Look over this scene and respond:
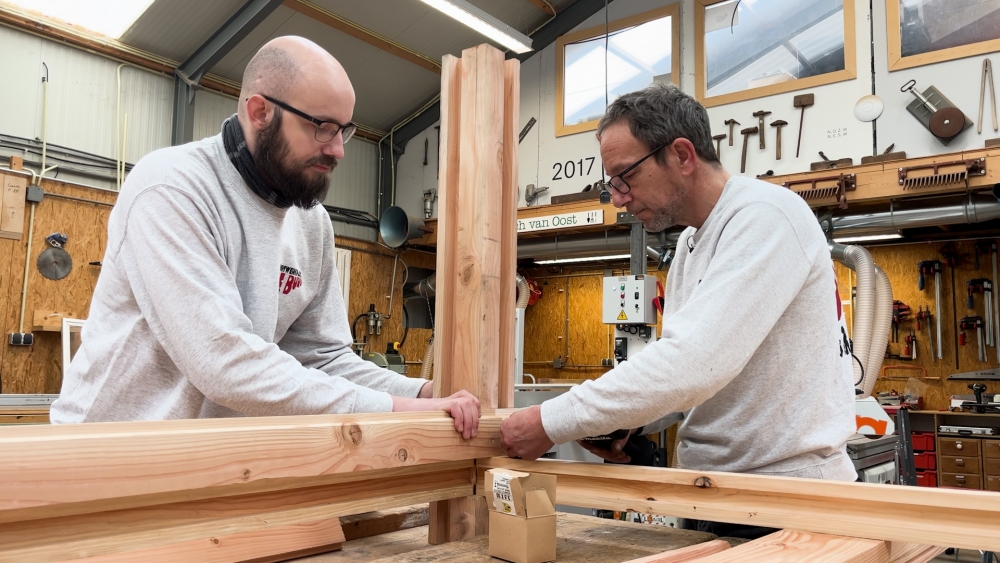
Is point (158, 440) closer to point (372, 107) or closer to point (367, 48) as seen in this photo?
point (367, 48)

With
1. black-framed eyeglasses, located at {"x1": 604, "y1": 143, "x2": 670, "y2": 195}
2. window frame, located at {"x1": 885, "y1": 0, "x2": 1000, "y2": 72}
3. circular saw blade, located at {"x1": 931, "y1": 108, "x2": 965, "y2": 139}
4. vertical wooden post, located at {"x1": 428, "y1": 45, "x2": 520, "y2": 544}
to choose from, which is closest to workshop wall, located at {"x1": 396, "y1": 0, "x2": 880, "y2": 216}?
window frame, located at {"x1": 885, "y1": 0, "x2": 1000, "y2": 72}

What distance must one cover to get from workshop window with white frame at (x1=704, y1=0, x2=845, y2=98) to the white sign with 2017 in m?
1.92

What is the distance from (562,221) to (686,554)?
6.85 meters

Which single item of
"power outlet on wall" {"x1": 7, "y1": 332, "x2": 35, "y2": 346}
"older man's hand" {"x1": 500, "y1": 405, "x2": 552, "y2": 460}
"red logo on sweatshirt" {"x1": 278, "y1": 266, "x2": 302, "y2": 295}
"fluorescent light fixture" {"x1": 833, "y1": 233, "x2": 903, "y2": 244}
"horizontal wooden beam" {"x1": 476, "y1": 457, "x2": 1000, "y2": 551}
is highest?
"fluorescent light fixture" {"x1": 833, "y1": 233, "x2": 903, "y2": 244}

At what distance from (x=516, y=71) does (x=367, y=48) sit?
7.25m

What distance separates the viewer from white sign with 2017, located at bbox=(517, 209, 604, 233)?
297 inches

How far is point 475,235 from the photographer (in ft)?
5.27

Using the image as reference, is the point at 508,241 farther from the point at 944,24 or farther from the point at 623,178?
the point at 944,24

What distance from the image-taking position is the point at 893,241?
761cm

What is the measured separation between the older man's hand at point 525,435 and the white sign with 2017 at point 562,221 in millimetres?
6129

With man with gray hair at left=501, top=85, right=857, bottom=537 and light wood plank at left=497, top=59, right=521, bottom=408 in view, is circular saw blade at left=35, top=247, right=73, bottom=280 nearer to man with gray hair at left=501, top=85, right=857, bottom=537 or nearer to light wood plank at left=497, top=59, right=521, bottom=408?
light wood plank at left=497, top=59, right=521, bottom=408

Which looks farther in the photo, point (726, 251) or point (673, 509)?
point (726, 251)

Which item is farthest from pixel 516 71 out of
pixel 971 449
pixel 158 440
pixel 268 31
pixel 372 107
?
pixel 372 107

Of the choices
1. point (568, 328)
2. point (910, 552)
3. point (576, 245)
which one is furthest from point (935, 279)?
point (910, 552)
